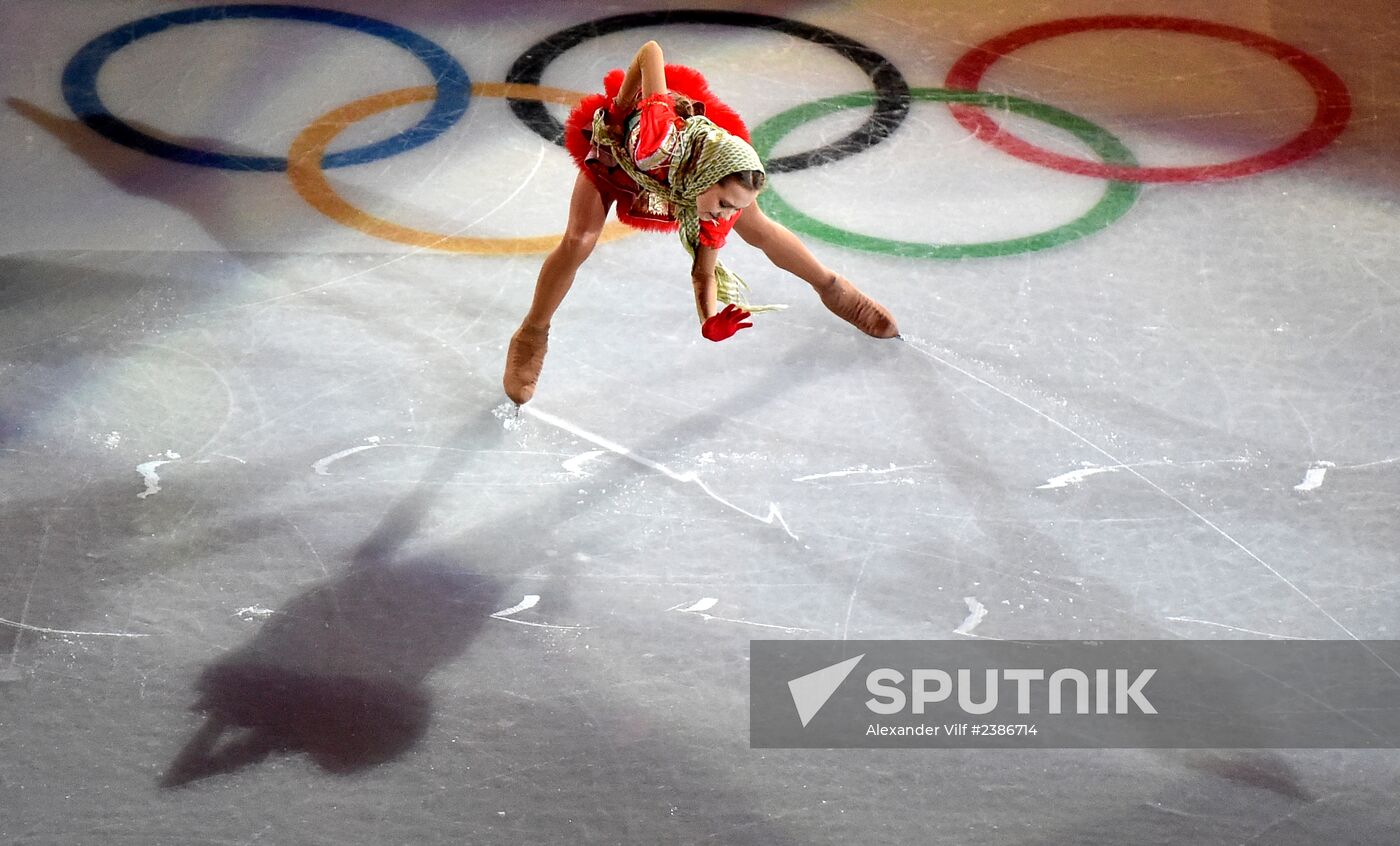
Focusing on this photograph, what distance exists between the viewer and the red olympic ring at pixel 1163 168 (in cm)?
502

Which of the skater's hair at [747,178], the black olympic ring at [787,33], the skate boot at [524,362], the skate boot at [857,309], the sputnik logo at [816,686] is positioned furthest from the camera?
the black olympic ring at [787,33]

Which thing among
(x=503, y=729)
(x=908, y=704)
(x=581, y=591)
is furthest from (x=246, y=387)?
(x=908, y=704)

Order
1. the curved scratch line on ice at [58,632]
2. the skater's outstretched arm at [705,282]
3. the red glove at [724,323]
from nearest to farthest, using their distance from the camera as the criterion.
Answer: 1. the curved scratch line on ice at [58,632]
2. the red glove at [724,323]
3. the skater's outstretched arm at [705,282]

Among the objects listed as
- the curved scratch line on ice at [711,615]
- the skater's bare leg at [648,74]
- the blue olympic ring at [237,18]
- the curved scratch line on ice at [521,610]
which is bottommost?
the curved scratch line on ice at [711,615]

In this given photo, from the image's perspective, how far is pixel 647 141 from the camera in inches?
136

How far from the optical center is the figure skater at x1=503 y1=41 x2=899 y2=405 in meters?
3.44

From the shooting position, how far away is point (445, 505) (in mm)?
3539

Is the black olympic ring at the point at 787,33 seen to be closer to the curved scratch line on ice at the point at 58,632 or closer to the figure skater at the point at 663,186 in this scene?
the figure skater at the point at 663,186

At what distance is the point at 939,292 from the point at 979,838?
2.00 meters

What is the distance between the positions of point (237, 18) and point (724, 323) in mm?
3144

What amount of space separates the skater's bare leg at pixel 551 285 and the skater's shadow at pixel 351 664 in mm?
505

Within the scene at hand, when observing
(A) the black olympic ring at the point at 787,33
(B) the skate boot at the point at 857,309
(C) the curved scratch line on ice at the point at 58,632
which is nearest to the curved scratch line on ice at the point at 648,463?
(B) the skate boot at the point at 857,309

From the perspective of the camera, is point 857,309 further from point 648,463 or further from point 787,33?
point 787,33

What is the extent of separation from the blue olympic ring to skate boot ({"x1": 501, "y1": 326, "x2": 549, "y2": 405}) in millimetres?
1450
